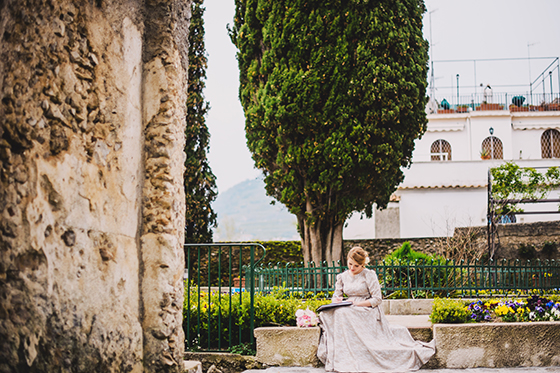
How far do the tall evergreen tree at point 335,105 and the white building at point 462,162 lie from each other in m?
6.88

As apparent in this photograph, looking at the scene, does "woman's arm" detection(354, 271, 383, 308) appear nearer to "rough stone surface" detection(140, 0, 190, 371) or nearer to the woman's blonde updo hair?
the woman's blonde updo hair

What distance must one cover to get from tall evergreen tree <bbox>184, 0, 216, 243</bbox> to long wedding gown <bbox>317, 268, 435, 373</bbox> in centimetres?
1016

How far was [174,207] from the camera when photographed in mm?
3219

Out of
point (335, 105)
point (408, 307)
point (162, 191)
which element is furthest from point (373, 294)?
point (335, 105)

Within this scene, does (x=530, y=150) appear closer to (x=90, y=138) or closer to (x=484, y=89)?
(x=484, y=89)

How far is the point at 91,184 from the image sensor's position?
8.73ft

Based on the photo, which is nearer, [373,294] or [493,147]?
[373,294]

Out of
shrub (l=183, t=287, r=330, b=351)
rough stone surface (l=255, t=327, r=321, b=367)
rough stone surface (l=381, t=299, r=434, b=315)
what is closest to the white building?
rough stone surface (l=381, t=299, r=434, b=315)

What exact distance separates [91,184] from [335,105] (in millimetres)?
9681

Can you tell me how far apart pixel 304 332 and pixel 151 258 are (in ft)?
11.0

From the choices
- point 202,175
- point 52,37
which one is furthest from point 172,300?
point 202,175

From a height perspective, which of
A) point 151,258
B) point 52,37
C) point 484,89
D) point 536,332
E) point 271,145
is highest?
point 484,89

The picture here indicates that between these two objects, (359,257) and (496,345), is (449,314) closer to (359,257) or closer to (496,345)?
(496,345)

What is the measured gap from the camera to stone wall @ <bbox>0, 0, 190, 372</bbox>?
2215 millimetres
